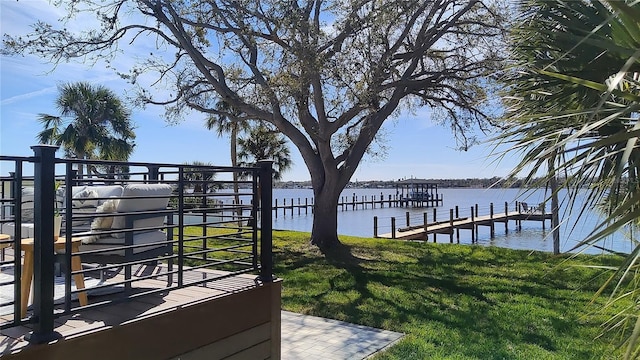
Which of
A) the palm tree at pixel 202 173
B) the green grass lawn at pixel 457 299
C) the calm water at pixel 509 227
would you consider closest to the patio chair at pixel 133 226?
the palm tree at pixel 202 173

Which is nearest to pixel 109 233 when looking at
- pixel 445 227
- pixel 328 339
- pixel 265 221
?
pixel 265 221

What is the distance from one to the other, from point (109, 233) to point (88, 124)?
582 inches

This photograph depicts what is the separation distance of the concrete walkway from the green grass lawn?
0.20 metres

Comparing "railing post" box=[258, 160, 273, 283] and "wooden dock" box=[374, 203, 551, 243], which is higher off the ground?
"railing post" box=[258, 160, 273, 283]

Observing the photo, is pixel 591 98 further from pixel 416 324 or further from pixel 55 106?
pixel 55 106

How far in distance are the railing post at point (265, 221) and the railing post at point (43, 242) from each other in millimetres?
1625

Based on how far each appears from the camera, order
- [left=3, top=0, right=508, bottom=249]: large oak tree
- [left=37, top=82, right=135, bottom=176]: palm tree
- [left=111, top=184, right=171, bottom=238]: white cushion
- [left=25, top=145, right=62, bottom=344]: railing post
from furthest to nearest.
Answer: [left=37, top=82, right=135, bottom=176]: palm tree → [left=3, top=0, right=508, bottom=249]: large oak tree → [left=111, top=184, right=171, bottom=238]: white cushion → [left=25, top=145, right=62, bottom=344]: railing post

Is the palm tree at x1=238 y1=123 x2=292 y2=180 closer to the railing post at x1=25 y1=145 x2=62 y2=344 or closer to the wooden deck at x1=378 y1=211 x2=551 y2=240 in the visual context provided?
the wooden deck at x1=378 y1=211 x2=551 y2=240

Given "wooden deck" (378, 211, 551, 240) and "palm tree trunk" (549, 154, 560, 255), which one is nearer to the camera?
"palm tree trunk" (549, 154, 560, 255)

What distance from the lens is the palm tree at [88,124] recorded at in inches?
626

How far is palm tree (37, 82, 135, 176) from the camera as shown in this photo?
15906 millimetres

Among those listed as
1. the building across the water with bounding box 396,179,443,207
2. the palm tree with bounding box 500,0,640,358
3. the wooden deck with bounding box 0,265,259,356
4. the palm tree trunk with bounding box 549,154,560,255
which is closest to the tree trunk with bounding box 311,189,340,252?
the palm tree trunk with bounding box 549,154,560,255

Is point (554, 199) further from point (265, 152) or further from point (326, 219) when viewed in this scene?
point (265, 152)

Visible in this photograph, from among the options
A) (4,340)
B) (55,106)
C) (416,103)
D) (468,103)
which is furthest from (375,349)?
(55,106)
